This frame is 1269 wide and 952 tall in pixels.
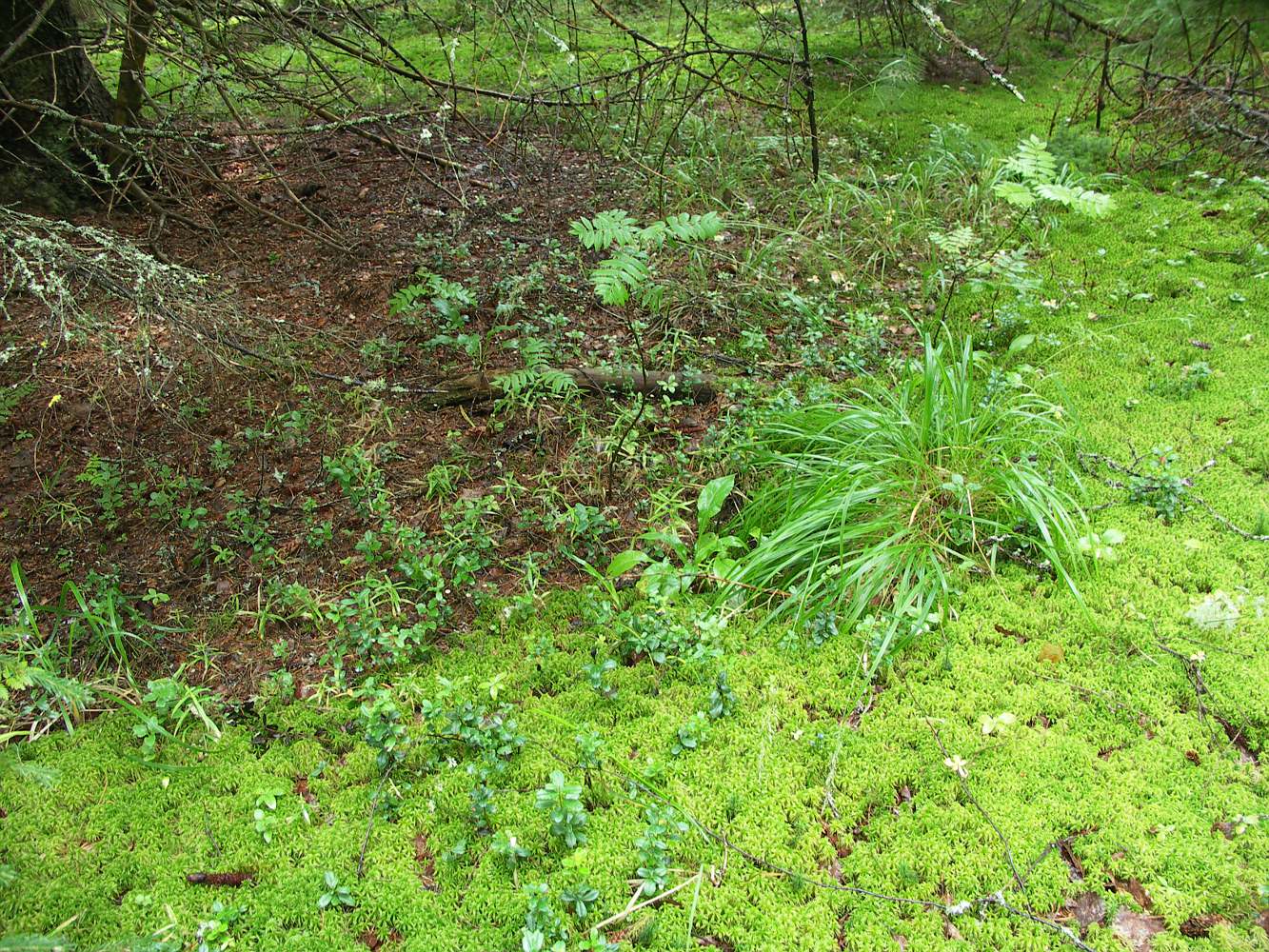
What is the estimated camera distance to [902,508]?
115 inches

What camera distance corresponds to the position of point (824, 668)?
254 centimetres

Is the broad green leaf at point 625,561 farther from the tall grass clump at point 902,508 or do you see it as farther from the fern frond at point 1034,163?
the fern frond at point 1034,163

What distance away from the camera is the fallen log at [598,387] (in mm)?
3842

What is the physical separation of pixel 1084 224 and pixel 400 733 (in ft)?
17.1

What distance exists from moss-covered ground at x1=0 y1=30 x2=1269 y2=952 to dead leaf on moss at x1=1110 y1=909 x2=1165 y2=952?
0.02m

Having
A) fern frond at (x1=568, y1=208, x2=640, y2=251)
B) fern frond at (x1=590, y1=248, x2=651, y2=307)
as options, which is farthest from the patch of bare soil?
fern frond at (x1=568, y1=208, x2=640, y2=251)

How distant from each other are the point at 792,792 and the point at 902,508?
122cm

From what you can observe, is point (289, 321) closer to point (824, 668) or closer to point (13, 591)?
point (13, 591)

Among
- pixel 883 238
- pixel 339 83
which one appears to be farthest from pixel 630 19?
pixel 339 83

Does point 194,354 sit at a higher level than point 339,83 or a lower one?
lower

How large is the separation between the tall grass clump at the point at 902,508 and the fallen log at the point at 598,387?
627mm

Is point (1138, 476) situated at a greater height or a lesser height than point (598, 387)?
greater

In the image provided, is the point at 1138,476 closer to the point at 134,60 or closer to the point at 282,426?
the point at 282,426

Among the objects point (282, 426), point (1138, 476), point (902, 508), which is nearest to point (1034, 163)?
point (1138, 476)
